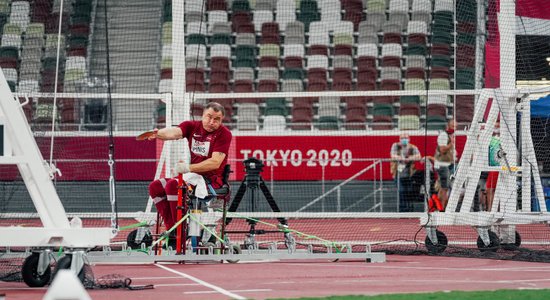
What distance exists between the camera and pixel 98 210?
18.1 metres

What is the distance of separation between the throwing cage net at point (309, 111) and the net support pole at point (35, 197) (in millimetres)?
2869

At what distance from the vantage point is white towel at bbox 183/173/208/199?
34.0ft

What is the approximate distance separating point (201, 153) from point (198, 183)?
1.59ft

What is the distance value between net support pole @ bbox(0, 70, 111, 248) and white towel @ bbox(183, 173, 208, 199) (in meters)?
2.84

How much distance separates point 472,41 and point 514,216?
6777mm

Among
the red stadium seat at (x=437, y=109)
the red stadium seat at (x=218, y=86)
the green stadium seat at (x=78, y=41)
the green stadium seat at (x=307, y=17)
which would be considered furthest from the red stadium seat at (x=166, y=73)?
the red stadium seat at (x=437, y=109)

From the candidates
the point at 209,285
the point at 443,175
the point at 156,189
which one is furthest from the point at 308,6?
the point at 209,285

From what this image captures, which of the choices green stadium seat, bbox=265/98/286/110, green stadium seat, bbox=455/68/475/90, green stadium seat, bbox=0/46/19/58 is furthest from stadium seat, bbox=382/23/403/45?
green stadium seat, bbox=0/46/19/58

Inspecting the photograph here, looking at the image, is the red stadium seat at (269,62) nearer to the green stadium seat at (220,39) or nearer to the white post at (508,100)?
the green stadium seat at (220,39)

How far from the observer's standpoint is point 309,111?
75.8 feet

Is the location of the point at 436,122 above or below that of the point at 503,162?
above

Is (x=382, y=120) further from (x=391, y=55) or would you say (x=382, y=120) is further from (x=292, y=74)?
(x=292, y=74)

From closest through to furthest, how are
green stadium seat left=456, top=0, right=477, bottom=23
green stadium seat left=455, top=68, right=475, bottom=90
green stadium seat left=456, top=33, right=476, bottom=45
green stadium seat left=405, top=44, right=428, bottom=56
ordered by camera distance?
green stadium seat left=456, top=0, right=477, bottom=23, green stadium seat left=456, top=33, right=476, bottom=45, green stadium seat left=455, top=68, right=475, bottom=90, green stadium seat left=405, top=44, right=428, bottom=56

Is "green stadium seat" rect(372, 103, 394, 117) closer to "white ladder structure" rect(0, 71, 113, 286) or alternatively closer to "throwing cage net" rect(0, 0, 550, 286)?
"throwing cage net" rect(0, 0, 550, 286)
